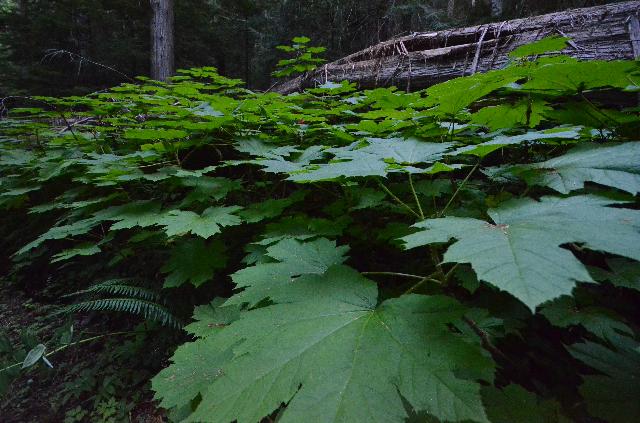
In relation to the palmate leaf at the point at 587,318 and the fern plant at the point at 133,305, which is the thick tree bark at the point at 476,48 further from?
the fern plant at the point at 133,305

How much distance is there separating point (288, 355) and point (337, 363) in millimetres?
113

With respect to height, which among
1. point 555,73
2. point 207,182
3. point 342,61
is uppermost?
point 342,61

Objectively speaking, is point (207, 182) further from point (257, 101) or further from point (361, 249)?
point (361, 249)

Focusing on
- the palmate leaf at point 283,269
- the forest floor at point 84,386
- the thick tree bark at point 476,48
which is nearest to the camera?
the palmate leaf at point 283,269

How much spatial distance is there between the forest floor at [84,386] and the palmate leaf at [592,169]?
217 centimetres

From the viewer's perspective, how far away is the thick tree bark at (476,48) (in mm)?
2758

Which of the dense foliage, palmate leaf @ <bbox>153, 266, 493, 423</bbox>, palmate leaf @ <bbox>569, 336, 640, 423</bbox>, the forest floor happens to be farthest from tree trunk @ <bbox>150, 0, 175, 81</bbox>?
palmate leaf @ <bbox>569, 336, 640, 423</bbox>

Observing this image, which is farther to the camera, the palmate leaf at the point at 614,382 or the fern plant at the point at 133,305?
the fern plant at the point at 133,305

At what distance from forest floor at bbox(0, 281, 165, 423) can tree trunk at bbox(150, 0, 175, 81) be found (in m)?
6.66

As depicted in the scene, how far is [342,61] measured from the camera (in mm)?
5102

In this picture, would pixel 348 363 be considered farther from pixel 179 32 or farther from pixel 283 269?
pixel 179 32

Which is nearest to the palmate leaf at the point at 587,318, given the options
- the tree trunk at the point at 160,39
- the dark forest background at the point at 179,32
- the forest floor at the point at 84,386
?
the forest floor at the point at 84,386

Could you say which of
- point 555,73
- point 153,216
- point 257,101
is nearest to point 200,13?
point 257,101

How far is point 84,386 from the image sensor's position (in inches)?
80.1
